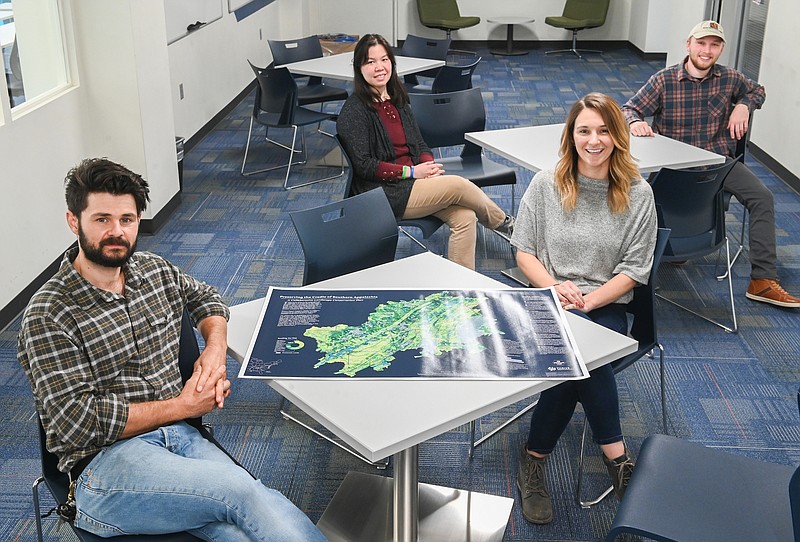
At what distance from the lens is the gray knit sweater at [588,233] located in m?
2.95

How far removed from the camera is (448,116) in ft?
16.4

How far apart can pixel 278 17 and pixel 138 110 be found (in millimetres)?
6240

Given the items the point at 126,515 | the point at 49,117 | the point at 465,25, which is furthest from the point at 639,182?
the point at 465,25

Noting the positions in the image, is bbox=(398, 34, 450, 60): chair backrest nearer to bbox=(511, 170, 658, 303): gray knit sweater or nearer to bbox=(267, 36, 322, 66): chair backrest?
bbox=(267, 36, 322, 66): chair backrest

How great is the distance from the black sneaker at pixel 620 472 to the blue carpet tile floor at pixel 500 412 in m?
0.15

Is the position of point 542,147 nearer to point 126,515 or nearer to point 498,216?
point 498,216

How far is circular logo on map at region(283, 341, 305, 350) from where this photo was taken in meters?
2.26

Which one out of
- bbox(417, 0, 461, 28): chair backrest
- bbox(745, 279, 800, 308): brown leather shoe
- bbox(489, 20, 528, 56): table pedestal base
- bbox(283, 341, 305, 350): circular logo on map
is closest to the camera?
bbox(283, 341, 305, 350): circular logo on map

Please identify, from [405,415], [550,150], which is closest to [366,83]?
[550,150]

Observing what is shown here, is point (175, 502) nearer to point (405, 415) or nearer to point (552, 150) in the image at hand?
point (405, 415)

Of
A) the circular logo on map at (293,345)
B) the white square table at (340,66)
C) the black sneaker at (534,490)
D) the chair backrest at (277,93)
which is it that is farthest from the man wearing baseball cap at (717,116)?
the circular logo on map at (293,345)

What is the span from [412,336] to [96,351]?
31.8 inches

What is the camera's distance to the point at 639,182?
2980mm

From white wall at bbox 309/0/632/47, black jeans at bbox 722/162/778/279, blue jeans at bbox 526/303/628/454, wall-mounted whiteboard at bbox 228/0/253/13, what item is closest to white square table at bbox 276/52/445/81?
wall-mounted whiteboard at bbox 228/0/253/13
